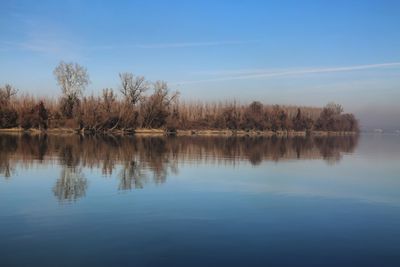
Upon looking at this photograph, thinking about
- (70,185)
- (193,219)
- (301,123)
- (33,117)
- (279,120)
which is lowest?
(193,219)

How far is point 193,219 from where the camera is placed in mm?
9586

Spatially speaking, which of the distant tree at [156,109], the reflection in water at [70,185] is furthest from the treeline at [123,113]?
the reflection in water at [70,185]

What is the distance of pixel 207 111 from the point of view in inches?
4441

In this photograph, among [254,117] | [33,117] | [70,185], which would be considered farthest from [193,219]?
[254,117]

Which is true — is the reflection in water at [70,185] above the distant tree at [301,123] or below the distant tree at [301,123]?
below

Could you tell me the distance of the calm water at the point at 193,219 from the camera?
277 inches

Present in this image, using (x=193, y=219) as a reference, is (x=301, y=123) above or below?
above

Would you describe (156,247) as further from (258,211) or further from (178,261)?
(258,211)

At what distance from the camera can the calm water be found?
7.03 meters

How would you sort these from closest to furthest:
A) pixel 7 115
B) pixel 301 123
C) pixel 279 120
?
1. pixel 7 115
2. pixel 279 120
3. pixel 301 123

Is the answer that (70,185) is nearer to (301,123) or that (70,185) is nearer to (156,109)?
(156,109)

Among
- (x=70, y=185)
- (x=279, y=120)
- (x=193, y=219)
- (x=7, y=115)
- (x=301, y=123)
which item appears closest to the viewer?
(x=193, y=219)

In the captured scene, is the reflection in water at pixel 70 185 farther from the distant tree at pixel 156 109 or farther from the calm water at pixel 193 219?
the distant tree at pixel 156 109

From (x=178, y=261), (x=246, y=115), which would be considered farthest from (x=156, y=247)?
(x=246, y=115)
